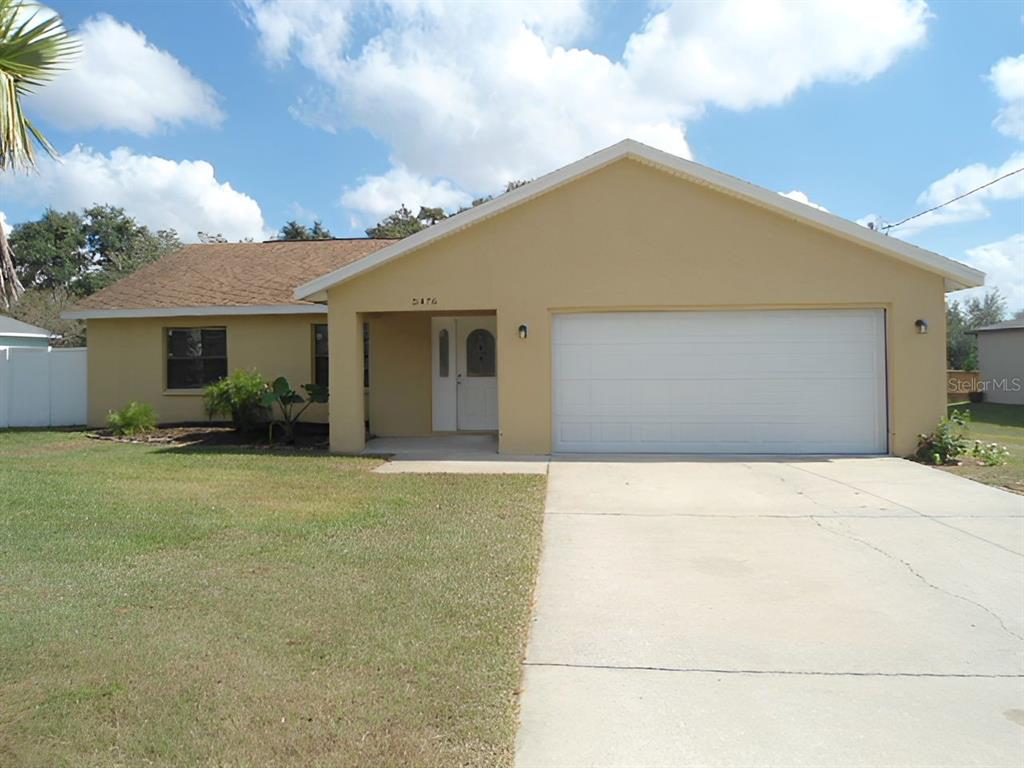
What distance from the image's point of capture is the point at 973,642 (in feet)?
14.8

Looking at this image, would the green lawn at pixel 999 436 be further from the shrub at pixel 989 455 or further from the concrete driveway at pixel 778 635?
the concrete driveway at pixel 778 635

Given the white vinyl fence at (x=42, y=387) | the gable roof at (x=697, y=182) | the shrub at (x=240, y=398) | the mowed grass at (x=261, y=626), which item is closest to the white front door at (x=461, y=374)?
the gable roof at (x=697, y=182)

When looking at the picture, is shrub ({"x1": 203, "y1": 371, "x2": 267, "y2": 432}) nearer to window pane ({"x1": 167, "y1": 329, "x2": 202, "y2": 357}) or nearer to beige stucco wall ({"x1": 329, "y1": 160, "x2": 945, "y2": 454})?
window pane ({"x1": 167, "y1": 329, "x2": 202, "y2": 357})

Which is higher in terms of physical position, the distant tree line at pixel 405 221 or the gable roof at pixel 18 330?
the distant tree line at pixel 405 221

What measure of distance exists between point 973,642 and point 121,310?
16284 mm

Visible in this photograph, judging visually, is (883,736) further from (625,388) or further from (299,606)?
(625,388)

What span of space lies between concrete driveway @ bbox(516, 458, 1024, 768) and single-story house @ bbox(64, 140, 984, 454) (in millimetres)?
3657

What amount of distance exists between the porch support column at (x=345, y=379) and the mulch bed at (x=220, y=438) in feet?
2.18

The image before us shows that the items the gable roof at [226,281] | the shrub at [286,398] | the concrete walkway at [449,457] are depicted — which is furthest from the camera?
the gable roof at [226,281]

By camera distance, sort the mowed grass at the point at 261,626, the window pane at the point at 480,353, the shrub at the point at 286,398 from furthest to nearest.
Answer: the window pane at the point at 480,353 → the shrub at the point at 286,398 → the mowed grass at the point at 261,626

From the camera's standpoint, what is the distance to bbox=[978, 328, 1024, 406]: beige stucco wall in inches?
1088

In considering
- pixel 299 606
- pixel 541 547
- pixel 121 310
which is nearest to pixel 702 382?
pixel 541 547

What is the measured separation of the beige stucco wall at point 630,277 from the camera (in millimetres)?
11570

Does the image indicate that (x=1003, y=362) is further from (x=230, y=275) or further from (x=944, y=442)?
(x=230, y=275)
